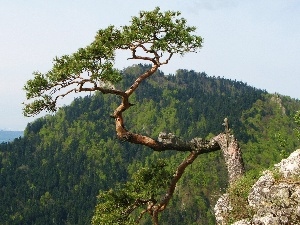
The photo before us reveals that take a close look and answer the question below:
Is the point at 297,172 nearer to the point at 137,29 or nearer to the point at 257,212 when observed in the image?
the point at 257,212

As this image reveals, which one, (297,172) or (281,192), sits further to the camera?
(297,172)

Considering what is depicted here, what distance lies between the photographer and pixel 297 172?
14.2 meters

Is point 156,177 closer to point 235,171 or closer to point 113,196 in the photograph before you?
point 113,196

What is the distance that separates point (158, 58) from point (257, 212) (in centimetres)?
879

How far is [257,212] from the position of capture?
43.0ft

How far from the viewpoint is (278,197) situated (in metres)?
13.1

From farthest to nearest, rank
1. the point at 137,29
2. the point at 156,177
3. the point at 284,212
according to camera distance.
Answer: the point at 156,177 < the point at 137,29 < the point at 284,212

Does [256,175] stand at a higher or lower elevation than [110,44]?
lower

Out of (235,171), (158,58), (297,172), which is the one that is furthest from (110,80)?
(297,172)

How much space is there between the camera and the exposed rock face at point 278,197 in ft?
40.9

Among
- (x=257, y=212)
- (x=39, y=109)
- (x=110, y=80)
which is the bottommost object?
(x=257, y=212)

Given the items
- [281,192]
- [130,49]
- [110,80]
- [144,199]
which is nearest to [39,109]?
[110,80]

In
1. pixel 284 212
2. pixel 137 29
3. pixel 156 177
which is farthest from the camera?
pixel 156 177

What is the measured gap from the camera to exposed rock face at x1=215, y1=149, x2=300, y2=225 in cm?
1248
